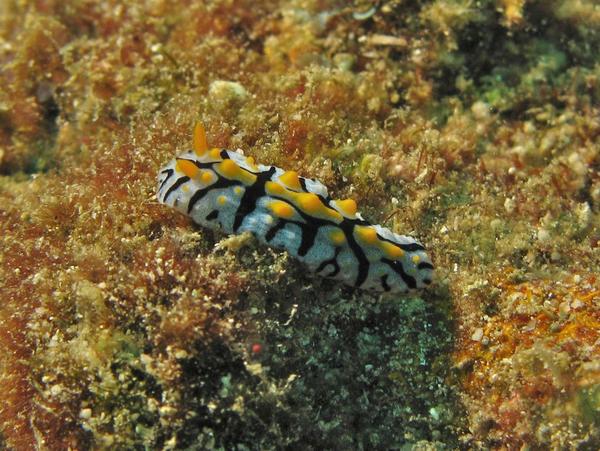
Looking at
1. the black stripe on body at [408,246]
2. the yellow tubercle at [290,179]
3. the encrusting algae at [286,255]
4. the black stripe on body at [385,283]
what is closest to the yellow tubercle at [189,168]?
the encrusting algae at [286,255]

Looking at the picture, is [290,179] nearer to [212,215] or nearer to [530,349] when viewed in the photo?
[212,215]


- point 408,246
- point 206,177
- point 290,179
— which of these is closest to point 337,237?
point 290,179

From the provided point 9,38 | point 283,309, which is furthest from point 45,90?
point 283,309

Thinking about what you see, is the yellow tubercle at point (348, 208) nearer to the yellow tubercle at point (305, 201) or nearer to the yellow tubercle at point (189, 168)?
the yellow tubercle at point (305, 201)

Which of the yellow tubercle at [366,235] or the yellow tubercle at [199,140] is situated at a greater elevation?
the yellow tubercle at [199,140]

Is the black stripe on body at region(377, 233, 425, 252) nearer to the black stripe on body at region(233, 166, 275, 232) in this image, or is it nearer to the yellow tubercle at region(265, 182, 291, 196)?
the yellow tubercle at region(265, 182, 291, 196)

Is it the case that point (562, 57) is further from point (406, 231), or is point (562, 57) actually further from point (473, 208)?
point (406, 231)
